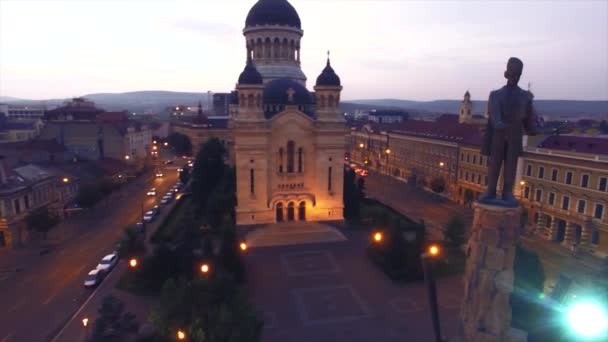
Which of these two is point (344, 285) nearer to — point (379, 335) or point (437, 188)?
point (379, 335)

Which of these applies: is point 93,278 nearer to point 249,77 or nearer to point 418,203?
point 249,77

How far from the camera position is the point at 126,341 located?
24391mm

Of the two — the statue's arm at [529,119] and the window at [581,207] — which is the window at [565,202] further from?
the statue's arm at [529,119]

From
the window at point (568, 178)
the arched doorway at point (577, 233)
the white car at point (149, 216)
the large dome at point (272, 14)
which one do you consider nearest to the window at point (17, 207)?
the white car at point (149, 216)

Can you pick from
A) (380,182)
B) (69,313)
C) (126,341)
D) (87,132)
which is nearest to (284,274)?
(126,341)

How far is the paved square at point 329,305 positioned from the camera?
1102 inches

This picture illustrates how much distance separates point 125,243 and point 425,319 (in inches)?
956

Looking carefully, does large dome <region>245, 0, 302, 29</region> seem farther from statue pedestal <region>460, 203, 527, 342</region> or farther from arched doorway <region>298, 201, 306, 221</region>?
statue pedestal <region>460, 203, 527, 342</region>

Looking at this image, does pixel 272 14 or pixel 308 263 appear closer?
pixel 308 263

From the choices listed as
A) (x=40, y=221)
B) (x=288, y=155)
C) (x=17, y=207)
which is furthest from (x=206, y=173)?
(x=17, y=207)

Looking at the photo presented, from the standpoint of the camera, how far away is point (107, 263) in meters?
35.7

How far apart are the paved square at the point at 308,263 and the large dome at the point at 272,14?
35.8 metres

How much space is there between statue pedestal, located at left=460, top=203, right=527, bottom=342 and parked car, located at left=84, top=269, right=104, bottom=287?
1290 inches

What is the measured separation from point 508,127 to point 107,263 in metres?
36.8
